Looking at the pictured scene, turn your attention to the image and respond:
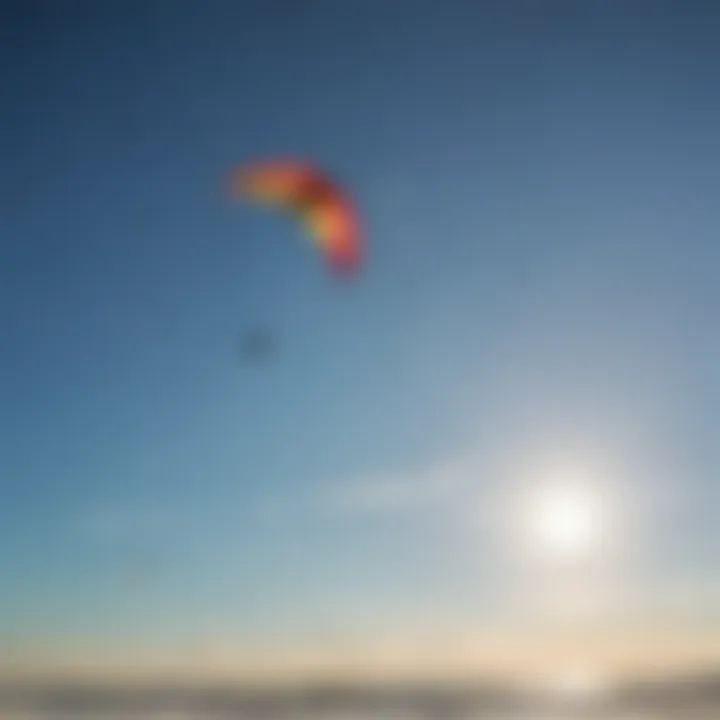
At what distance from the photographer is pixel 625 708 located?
39438 millimetres

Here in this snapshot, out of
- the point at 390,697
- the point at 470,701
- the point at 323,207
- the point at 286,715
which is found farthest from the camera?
the point at 390,697

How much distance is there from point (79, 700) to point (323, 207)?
44.9 meters

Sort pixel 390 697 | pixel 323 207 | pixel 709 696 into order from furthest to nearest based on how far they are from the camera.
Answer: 1. pixel 390 697
2. pixel 709 696
3. pixel 323 207

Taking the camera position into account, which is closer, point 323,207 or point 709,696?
point 323,207

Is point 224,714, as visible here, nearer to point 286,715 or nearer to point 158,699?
point 286,715

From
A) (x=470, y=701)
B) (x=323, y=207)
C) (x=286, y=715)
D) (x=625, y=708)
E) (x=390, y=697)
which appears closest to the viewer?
(x=323, y=207)

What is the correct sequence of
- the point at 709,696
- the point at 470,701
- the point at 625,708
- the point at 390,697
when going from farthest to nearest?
the point at 390,697 < the point at 470,701 < the point at 709,696 < the point at 625,708

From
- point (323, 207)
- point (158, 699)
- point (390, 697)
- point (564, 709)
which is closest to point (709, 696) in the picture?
point (564, 709)

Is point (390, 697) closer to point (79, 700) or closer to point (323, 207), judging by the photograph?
point (79, 700)

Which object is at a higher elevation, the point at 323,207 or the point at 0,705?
the point at 323,207

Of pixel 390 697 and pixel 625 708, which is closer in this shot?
pixel 625 708

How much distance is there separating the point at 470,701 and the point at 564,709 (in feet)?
29.6

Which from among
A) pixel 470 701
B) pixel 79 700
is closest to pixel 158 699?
pixel 79 700

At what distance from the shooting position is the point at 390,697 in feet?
178
